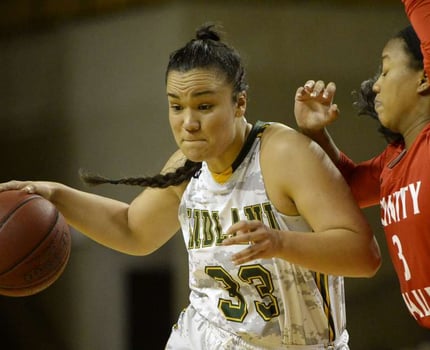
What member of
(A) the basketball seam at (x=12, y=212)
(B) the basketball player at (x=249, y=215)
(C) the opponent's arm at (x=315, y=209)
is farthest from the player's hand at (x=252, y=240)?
(A) the basketball seam at (x=12, y=212)

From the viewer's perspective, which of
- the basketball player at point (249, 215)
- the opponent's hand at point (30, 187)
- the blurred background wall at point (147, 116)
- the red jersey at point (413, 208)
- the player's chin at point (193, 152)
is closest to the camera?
the red jersey at point (413, 208)

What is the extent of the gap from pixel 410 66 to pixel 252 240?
2.46 ft

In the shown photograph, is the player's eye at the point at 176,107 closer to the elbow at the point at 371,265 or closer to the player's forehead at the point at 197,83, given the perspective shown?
the player's forehead at the point at 197,83

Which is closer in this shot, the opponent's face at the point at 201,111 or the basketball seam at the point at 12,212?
the opponent's face at the point at 201,111

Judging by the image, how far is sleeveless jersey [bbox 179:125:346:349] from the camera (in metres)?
2.83

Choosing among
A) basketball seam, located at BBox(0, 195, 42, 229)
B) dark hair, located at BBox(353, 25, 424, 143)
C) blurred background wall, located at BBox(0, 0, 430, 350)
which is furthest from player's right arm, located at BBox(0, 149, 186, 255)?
blurred background wall, located at BBox(0, 0, 430, 350)

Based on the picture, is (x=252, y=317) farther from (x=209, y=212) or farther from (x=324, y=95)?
(x=324, y=95)

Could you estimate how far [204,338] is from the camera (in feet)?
9.71

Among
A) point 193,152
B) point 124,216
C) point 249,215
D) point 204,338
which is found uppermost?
point 193,152

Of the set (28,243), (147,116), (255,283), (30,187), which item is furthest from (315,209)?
(147,116)

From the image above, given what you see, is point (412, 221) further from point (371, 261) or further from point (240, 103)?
point (240, 103)

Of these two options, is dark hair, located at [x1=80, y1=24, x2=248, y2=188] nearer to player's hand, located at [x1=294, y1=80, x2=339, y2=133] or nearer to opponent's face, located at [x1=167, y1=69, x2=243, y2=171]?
opponent's face, located at [x1=167, y1=69, x2=243, y2=171]

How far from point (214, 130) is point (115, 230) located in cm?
77

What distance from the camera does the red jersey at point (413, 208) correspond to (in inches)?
97.2
